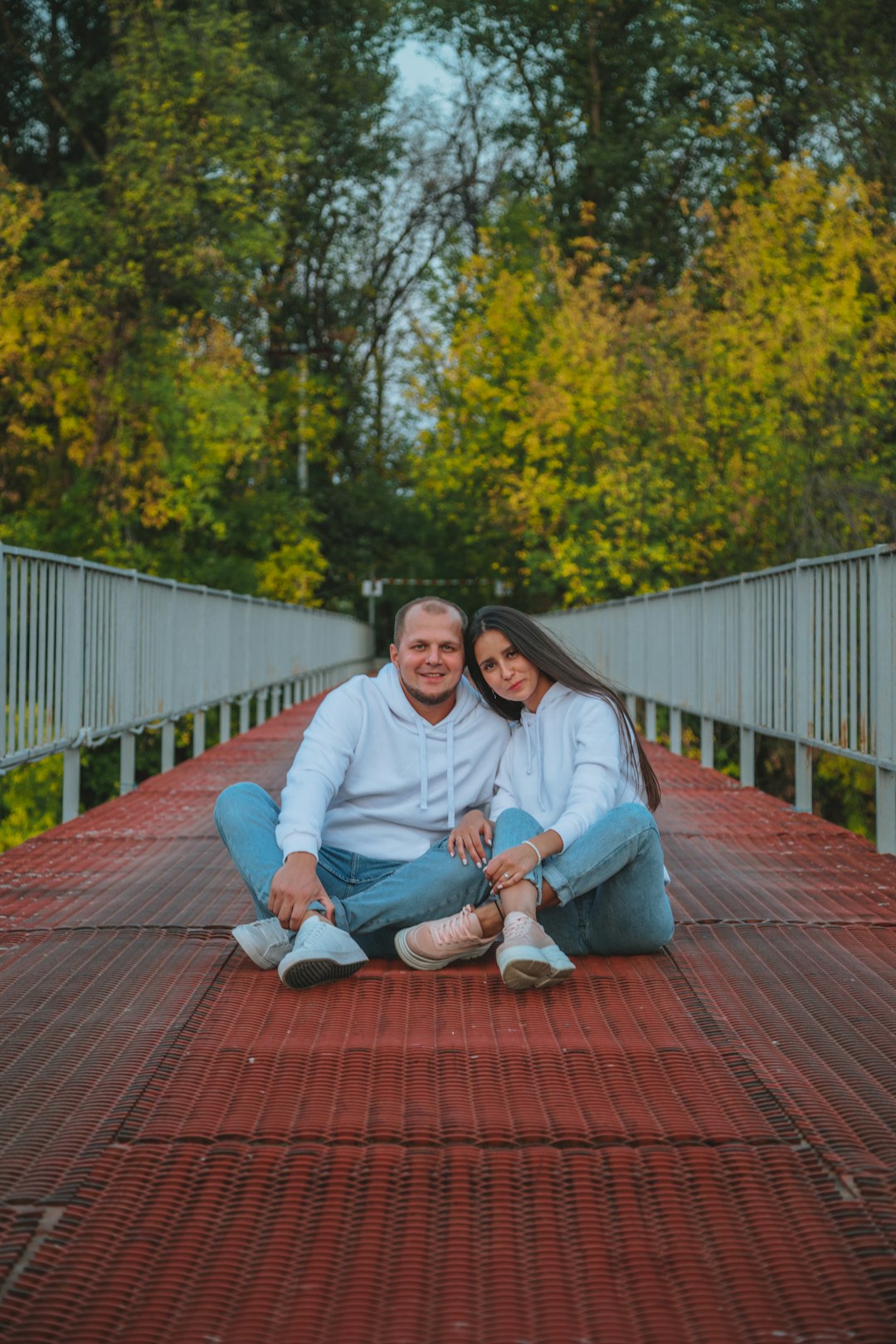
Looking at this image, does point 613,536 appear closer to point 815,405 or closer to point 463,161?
point 815,405

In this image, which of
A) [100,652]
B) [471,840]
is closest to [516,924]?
[471,840]

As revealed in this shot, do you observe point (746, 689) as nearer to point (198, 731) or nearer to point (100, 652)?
point (100, 652)

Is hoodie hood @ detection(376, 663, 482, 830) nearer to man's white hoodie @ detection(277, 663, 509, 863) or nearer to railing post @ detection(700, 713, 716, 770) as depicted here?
man's white hoodie @ detection(277, 663, 509, 863)

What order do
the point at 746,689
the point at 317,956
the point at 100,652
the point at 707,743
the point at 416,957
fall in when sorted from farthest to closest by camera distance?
1. the point at 707,743
2. the point at 746,689
3. the point at 100,652
4. the point at 416,957
5. the point at 317,956

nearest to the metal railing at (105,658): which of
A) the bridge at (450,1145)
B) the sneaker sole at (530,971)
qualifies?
the bridge at (450,1145)

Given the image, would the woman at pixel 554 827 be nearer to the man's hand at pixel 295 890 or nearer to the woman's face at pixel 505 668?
the woman's face at pixel 505 668

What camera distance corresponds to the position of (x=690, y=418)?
24000 mm

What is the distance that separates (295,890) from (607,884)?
910mm

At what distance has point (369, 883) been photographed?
4.54 metres

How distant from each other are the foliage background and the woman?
11597 millimetres

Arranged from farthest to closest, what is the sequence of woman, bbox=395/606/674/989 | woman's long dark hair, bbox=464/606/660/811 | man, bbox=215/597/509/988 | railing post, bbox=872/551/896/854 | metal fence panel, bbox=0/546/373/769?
metal fence panel, bbox=0/546/373/769 → railing post, bbox=872/551/896/854 → woman's long dark hair, bbox=464/606/660/811 → man, bbox=215/597/509/988 → woman, bbox=395/606/674/989

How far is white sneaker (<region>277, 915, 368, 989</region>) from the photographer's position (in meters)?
3.98

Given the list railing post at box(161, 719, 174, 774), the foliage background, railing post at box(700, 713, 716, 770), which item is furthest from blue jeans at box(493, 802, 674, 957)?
the foliage background

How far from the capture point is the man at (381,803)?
4266 mm
